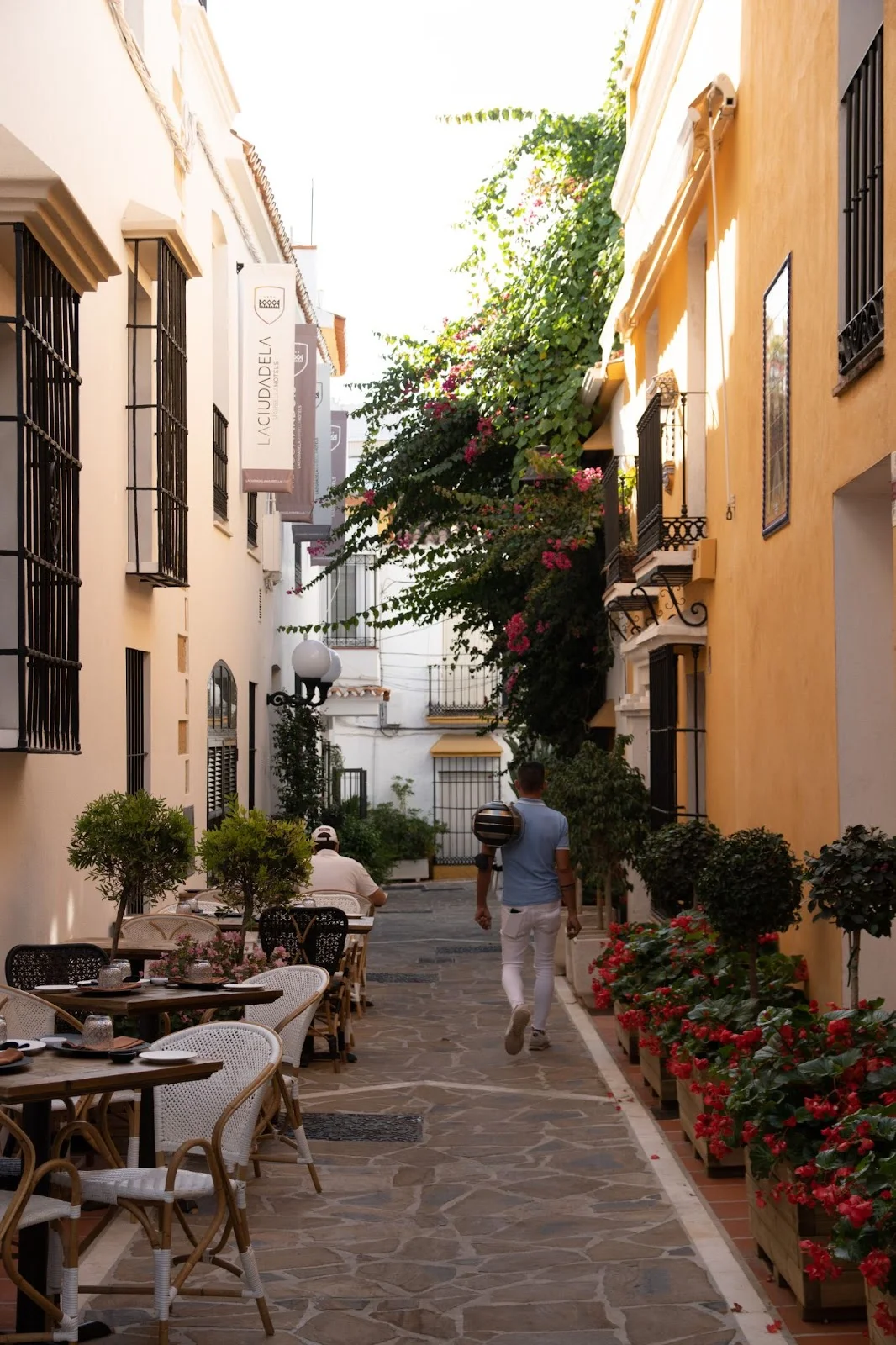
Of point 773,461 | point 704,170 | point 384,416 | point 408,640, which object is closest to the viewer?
point 773,461

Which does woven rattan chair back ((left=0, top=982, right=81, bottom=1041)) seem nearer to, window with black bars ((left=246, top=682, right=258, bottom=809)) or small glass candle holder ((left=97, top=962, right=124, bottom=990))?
small glass candle holder ((left=97, top=962, right=124, bottom=990))

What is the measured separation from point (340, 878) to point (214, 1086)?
6383mm

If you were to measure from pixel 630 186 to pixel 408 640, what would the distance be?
18.7 metres

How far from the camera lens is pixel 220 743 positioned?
1639 centimetres

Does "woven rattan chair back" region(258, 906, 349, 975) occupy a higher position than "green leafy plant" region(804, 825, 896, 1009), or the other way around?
"green leafy plant" region(804, 825, 896, 1009)

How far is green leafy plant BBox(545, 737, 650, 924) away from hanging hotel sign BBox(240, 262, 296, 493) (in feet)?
17.7

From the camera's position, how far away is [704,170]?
10047mm

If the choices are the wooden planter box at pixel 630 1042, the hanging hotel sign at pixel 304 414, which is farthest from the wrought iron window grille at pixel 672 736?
the hanging hotel sign at pixel 304 414

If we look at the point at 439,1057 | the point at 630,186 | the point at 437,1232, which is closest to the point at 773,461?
the point at 437,1232

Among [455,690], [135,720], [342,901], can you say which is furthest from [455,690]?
[342,901]

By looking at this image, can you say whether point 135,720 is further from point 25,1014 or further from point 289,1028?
point 25,1014

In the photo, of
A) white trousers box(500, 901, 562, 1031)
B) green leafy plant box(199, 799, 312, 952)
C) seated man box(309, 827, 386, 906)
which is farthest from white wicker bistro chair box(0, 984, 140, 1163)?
seated man box(309, 827, 386, 906)

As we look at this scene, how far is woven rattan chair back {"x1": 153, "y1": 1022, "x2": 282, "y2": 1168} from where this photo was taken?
5.74m

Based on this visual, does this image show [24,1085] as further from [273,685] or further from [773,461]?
[273,685]
